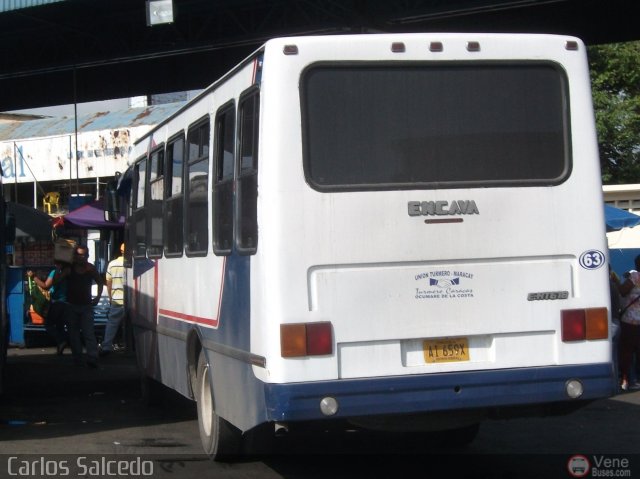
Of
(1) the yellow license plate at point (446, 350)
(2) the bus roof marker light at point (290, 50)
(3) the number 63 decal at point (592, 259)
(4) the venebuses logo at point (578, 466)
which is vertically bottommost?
(4) the venebuses logo at point (578, 466)

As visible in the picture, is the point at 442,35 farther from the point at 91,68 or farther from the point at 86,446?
the point at 91,68

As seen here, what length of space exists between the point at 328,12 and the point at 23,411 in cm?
1157

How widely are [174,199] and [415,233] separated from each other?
137 inches

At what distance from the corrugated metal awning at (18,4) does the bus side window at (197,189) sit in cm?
1168

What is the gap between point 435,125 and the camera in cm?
720

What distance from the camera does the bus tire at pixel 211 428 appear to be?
8.43 m

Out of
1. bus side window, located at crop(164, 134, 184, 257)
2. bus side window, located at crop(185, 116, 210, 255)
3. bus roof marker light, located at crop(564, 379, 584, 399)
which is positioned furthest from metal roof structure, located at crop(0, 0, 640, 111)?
bus roof marker light, located at crop(564, 379, 584, 399)

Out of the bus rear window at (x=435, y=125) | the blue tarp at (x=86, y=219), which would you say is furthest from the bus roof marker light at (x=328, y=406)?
the blue tarp at (x=86, y=219)

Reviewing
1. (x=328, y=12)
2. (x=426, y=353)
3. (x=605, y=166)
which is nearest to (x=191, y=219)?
(x=426, y=353)

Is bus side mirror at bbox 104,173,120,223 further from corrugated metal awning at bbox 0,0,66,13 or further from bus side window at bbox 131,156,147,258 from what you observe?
corrugated metal awning at bbox 0,0,66,13

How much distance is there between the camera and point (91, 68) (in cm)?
2611

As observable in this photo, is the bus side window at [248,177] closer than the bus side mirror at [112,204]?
Yes

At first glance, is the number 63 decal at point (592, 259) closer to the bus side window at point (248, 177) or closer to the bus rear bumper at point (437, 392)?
the bus rear bumper at point (437, 392)

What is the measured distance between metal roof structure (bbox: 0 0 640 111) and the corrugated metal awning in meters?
0.02
